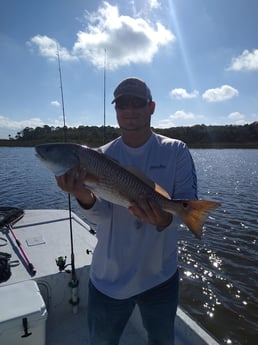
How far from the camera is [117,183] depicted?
289cm

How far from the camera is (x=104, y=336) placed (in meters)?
2.95

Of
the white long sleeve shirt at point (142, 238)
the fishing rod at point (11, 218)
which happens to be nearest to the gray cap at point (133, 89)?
the white long sleeve shirt at point (142, 238)

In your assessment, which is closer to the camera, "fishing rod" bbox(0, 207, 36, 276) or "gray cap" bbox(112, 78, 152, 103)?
"gray cap" bbox(112, 78, 152, 103)

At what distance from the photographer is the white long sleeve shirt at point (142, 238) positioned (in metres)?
2.89

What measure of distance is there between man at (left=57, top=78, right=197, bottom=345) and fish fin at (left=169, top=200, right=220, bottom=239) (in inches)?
5.0

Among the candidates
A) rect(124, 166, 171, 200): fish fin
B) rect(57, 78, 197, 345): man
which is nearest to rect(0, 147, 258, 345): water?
rect(57, 78, 197, 345): man

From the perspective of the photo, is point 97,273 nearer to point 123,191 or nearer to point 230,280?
point 123,191

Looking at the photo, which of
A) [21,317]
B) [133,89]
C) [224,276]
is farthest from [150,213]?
[224,276]

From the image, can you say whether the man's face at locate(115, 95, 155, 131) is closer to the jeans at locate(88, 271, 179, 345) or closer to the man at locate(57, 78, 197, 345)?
the man at locate(57, 78, 197, 345)

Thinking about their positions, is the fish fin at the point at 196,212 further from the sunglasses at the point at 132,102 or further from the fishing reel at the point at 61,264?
the fishing reel at the point at 61,264

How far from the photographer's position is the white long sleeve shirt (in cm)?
289

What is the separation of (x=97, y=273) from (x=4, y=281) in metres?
2.28

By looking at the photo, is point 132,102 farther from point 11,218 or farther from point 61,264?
point 11,218

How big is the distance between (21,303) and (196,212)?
95.2 inches
